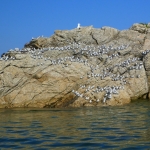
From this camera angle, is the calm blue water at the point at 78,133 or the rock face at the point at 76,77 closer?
the calm blue water at the point at 78,133

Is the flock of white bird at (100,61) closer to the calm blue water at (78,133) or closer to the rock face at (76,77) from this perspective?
the rock face at (76,77)

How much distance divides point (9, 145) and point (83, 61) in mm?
14932

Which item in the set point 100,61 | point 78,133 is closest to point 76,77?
point 100,61

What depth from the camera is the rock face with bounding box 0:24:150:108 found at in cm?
2019

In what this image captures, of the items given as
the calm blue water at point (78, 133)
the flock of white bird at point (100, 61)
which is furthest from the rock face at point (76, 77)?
the calm blue water at point (78, 133)

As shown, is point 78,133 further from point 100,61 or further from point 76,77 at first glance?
point 100,61

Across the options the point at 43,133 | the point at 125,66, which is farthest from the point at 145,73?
the point at 43,133

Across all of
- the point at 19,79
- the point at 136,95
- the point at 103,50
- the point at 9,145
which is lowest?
the point at 9,145

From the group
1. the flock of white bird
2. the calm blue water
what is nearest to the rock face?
the flock of white bird

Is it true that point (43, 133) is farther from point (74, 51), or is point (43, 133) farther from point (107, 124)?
point (74, 51)

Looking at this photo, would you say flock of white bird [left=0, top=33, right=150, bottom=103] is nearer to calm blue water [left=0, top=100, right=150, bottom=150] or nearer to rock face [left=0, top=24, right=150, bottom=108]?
rock face [left=0, top=24, right=150, bottom=108]

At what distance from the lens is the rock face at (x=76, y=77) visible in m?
20.2

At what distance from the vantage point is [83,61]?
76.3 ft

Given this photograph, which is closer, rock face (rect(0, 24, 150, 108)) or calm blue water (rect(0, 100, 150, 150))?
calm blue water (rect(0, 100, 150, 150))
